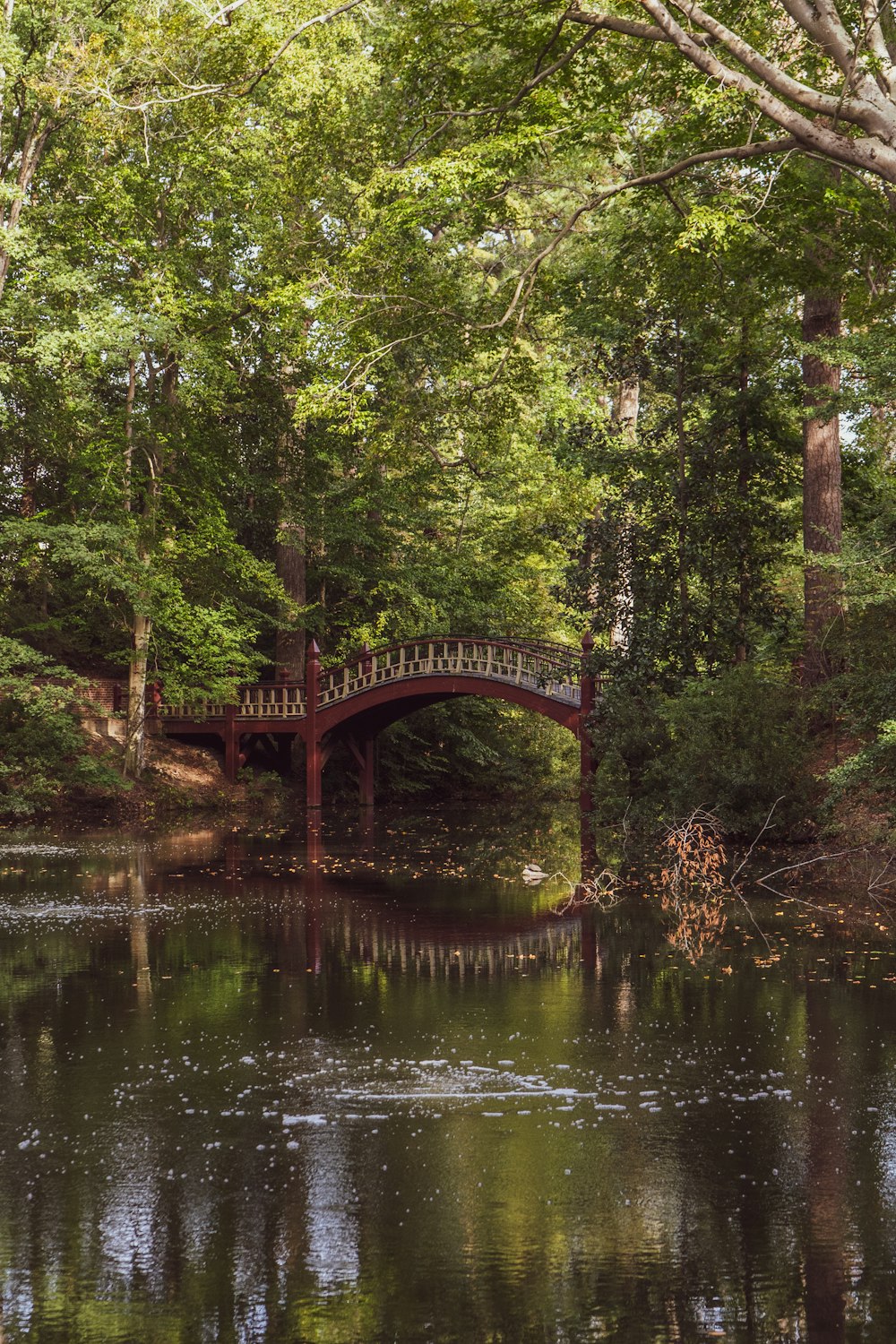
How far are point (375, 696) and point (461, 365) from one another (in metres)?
7.90

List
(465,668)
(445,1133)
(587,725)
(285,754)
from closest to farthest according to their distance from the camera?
1. (445,1133)
2. (587,725)
3. (465,668)
4. (285,754)

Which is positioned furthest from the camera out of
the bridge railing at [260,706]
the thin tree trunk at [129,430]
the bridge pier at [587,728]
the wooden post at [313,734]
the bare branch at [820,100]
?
the bridge railing at [260,706]

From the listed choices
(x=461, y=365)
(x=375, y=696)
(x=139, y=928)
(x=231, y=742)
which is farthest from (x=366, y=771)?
(x=139, y=928)

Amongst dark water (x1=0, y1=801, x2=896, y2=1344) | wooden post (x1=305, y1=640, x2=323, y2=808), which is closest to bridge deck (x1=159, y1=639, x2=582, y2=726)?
wooden post (x1=305, y1=640, x2=323, y2=808)

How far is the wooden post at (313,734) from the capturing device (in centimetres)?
2630

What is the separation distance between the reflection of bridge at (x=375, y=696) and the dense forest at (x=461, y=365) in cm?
117

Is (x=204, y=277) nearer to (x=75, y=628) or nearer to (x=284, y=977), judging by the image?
(x=75, y=628)

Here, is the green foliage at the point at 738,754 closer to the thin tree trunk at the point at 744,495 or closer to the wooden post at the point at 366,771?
the thin tree trunk at the point at 744,495

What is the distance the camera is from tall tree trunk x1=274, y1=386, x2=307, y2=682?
26891 mm

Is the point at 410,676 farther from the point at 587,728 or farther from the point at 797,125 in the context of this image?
the point at 797,125

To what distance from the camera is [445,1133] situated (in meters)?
6.15

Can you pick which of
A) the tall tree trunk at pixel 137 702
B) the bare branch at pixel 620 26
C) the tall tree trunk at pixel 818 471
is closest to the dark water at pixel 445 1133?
the tall tree trunk at pixel 818 471

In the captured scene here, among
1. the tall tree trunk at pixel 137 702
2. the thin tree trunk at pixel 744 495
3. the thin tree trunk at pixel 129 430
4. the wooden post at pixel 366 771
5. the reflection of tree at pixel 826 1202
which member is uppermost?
the thin tree trunk at pixel 129 430

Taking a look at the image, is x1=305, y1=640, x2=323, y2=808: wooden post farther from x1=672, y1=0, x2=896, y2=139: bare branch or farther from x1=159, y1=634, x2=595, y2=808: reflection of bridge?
x1=672, y1=0, x2=896, y2=139: bare branch
